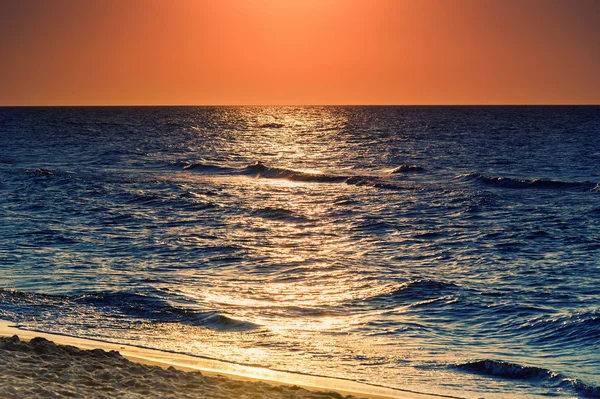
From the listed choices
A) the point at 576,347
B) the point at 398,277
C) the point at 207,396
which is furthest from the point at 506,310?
the point at 207,396

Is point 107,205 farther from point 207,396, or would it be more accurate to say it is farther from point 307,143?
point 307,143

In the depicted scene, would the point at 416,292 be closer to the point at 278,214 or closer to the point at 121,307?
the point at 121,307

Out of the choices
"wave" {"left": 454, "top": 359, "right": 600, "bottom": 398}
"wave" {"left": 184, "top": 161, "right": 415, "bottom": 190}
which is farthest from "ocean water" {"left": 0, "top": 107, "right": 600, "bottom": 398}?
"wave" {"left": 184, "top": 161, "right": 415, "bottom": 190}

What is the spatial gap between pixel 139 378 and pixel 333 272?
432 inches

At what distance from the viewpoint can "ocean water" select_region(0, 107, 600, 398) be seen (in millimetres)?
14000

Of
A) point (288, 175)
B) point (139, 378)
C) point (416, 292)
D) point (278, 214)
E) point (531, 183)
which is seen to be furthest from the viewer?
point (288, 175)

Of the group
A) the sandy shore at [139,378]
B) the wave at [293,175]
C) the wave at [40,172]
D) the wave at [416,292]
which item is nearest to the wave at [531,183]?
the wave at [293,175]

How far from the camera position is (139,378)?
36.0 ft

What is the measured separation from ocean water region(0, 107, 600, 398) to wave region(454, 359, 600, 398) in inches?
1.3

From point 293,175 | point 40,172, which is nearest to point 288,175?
point 293,175

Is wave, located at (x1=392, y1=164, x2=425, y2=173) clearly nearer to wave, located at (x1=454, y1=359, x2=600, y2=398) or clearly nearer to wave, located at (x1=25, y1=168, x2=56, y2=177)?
wave, located at (x1=25, y1=168, x2=56, y2=177)

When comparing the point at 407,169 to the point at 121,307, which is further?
the point at 407,169

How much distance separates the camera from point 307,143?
92.8 m

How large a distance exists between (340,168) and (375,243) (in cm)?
3291
